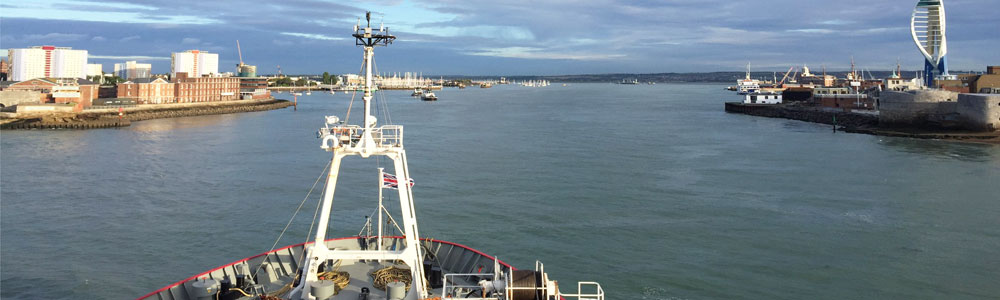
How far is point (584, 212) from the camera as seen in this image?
2388cm

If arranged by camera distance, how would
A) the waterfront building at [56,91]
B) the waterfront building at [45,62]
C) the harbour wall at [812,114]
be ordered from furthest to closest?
the waterfront building at [45,62], the waterfront building at [56,91], the harbour wall at [812,114]

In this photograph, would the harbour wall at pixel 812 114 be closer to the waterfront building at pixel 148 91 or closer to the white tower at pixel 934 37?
the white tower at pixel 934 37

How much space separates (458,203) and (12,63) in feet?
430

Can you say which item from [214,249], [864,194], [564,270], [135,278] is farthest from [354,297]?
[864,194]

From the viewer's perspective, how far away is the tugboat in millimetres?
10461

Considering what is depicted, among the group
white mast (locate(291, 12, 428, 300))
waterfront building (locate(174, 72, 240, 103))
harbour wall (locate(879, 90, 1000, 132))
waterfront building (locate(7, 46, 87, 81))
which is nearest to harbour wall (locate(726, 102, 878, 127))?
harbour wall (locate(879, 90, 1000, 132))

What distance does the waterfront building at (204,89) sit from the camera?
3492 inches

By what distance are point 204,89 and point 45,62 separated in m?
53.5

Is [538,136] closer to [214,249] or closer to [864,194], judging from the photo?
[864,194]

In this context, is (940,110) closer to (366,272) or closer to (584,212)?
(584,212)

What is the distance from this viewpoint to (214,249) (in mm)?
19375

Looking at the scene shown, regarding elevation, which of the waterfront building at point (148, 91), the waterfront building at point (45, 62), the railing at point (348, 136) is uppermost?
the waterfront building at point (45, 62)

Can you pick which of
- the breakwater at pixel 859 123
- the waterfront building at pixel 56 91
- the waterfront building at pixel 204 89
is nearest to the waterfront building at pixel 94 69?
the waterfront building at pixel 204 89

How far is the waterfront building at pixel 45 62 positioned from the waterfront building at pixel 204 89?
44.4 metres
